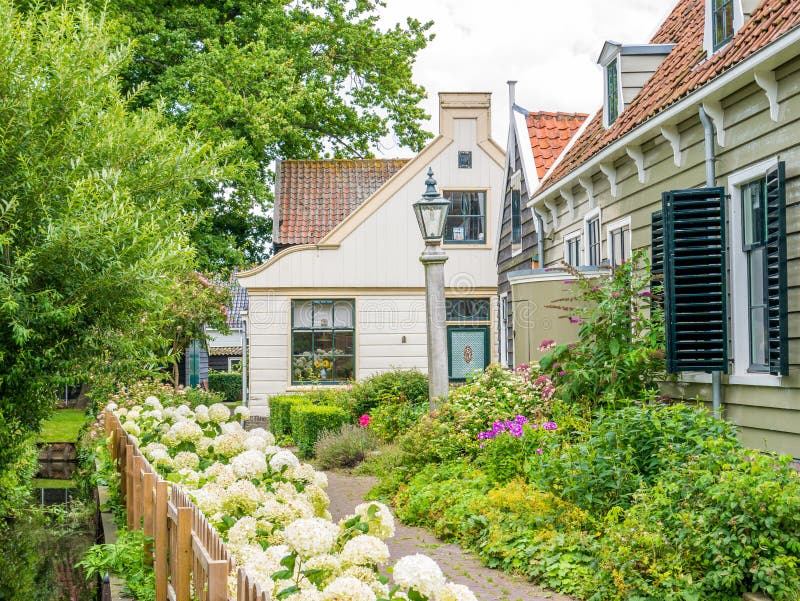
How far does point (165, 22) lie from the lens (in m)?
25.2

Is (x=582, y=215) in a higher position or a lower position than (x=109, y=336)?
higher

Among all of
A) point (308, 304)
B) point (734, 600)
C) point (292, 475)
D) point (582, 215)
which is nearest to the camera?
point (734, 600)

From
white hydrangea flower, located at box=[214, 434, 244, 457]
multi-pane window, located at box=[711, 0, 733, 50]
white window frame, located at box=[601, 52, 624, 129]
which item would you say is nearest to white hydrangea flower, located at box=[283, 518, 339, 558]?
white hydrangea flower, located at box=[214, 434, 244, 457]

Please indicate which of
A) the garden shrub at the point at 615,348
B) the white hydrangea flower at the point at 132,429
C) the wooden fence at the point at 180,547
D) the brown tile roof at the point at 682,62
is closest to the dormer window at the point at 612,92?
the brown tile roof at the point at 682,62

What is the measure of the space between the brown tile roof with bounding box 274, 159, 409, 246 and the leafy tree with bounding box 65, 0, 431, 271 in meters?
0.72

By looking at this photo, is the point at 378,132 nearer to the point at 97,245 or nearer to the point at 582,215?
the point at 582,215

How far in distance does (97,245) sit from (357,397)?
10.9 m

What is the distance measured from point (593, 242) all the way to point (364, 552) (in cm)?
972

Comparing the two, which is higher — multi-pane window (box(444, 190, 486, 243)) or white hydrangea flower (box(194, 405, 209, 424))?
multi-pane window (box(444, 190, 486, 243))

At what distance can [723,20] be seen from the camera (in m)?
9.38

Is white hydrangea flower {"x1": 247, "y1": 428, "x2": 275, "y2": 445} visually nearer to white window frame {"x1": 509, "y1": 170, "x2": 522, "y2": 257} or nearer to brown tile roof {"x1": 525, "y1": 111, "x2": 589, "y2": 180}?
brown tile roof {"x1": 525, "y1": 111, "x2": 589, "y2": 180}

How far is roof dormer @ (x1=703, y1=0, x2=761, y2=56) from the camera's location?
894 centimetres

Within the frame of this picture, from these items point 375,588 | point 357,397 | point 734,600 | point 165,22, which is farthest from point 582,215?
point 165,22

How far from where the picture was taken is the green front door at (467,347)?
75.8 ft
